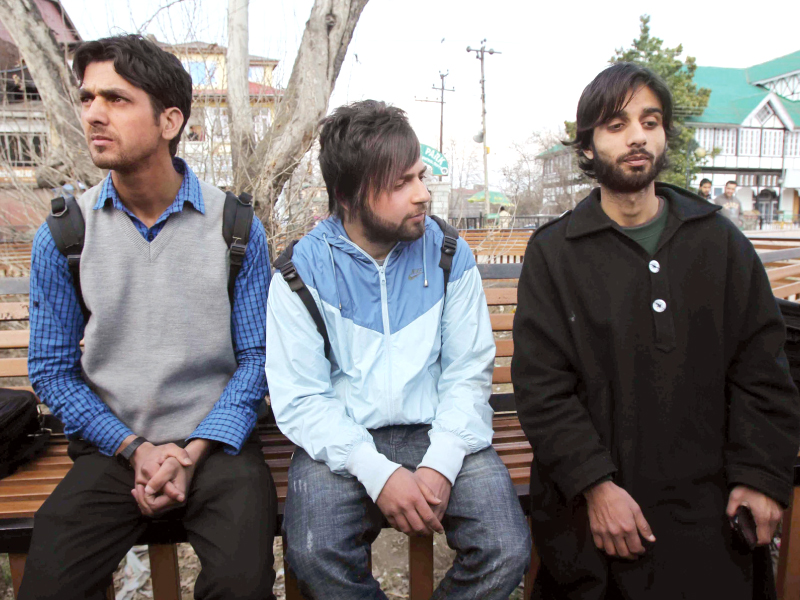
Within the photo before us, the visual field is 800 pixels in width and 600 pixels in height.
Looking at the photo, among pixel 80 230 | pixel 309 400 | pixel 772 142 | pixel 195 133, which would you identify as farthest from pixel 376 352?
pixel 772 142

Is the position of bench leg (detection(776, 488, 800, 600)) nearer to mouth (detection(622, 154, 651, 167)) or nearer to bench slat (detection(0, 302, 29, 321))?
mouth (detection(622, 154, 651, 167))

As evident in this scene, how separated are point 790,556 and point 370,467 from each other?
62.1 inches

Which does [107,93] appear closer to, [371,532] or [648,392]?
[371,532]

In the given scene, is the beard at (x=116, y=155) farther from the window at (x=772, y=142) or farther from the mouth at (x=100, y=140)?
the window at (x=772, y=142)

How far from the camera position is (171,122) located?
79.7 inches

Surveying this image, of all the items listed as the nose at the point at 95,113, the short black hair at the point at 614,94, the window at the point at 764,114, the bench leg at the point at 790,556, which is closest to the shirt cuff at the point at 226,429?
the nose at the point at 95,113

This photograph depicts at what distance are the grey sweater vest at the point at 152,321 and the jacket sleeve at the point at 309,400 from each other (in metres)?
0.24

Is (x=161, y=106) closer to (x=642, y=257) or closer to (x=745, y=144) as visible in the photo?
(x=642, y=257)

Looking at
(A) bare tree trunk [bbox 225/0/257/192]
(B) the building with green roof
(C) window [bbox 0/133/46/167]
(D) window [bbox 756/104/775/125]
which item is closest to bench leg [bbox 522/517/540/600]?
(A) bare tree trunk [bbox 225/0/257/192]

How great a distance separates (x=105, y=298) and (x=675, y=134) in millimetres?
2006

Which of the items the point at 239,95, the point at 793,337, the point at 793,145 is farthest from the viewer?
the point at 793,145

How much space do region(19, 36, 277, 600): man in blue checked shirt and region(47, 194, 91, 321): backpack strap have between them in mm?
28

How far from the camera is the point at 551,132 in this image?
4616cm

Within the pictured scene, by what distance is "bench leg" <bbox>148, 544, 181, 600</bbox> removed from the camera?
1.79m
